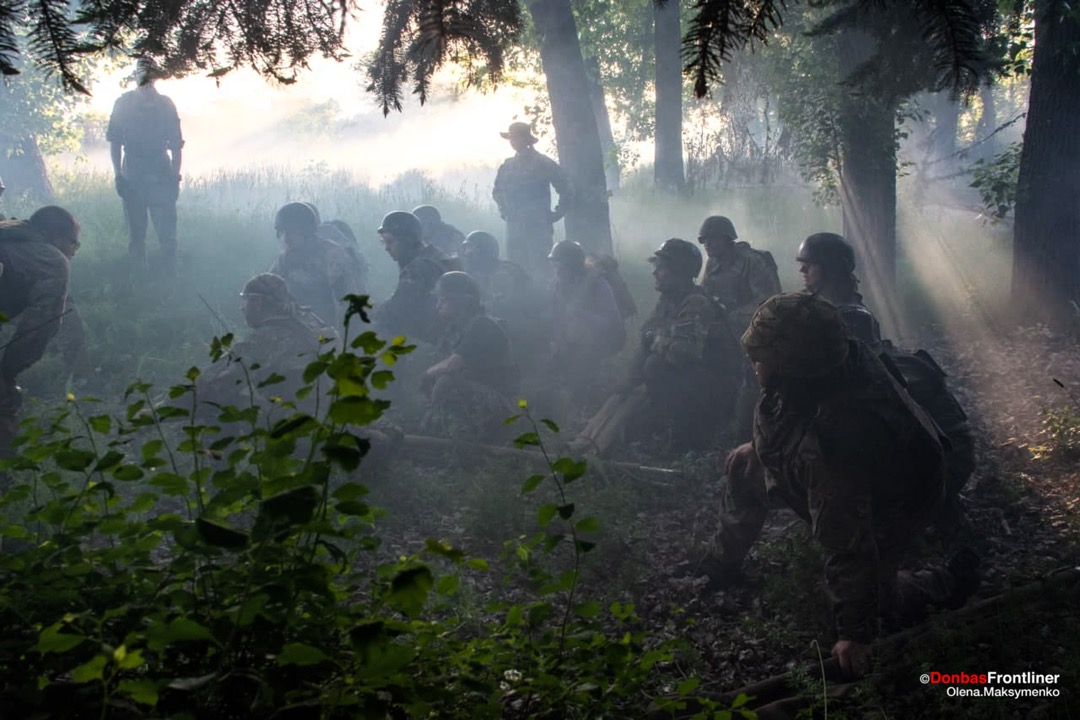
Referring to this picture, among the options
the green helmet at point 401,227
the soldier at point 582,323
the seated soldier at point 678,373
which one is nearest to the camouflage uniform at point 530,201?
the green helmet at point 401,227

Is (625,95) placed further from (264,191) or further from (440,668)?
(440,668)

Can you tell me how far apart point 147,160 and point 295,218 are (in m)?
3.23

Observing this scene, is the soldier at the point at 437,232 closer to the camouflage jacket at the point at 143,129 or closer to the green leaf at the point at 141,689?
the camouflage jacket at the point at 143,129

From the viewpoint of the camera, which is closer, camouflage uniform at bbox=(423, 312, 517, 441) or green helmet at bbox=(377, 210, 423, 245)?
camouflage uniform at bbox=(423, 312, 517, 441)

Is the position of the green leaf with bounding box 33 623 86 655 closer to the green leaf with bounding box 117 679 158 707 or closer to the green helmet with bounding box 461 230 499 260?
the green leaf with bounding box 117 679 158 707

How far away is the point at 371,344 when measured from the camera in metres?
1.79

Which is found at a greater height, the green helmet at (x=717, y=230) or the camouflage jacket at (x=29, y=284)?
the camouflage jacket at (x=29, y=284)

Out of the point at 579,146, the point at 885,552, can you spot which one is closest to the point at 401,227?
the point at 579,146

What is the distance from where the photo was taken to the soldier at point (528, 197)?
13.0 m

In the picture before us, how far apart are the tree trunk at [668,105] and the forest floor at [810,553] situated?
34.6ft

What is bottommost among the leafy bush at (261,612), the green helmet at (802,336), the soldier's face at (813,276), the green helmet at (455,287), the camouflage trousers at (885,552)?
the camouflage trousers at (885,552)

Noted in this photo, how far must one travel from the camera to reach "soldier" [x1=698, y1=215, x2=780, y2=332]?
897 centimetres

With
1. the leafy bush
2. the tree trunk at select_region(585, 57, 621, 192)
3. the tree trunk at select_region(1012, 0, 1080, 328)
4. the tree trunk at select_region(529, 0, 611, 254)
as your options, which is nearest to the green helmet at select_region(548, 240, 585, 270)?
the tree trunk at select_region(529, 0, 611, 254)

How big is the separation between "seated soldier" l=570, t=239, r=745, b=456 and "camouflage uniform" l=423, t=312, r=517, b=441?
2.99 ft
